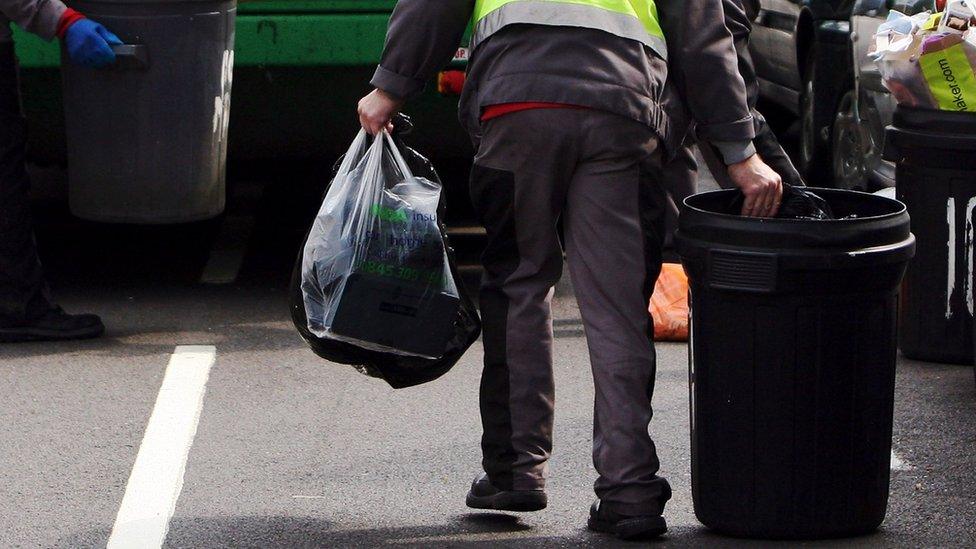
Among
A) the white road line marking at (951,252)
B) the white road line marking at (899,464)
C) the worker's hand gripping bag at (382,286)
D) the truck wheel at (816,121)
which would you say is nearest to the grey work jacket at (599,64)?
the worker's hand gripping bag at (382,286)

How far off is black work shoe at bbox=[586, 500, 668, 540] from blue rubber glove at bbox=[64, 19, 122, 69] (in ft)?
8.27

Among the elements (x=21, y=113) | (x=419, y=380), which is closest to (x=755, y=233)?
(x=419, y=380)

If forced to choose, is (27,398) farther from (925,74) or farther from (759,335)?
(925,74)

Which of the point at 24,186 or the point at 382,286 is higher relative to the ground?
the point at 382,286

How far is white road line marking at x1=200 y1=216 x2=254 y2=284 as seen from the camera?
22.2 feet

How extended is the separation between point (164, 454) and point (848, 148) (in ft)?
14.5

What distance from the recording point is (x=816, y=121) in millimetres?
8508

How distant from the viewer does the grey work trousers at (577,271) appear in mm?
3648

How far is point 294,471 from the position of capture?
4.33m

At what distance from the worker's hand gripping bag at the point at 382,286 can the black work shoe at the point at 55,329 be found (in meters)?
1.99

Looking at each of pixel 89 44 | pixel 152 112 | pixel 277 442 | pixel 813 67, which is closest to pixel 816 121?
pixel 813 67

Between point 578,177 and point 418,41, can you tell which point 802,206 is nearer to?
point 578,177

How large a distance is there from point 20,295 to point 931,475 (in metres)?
3.08

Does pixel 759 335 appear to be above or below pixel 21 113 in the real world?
above
